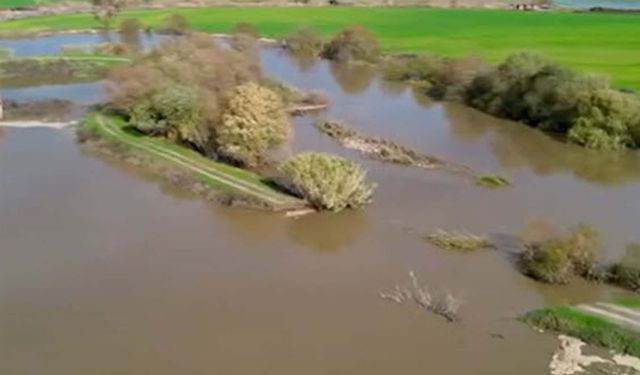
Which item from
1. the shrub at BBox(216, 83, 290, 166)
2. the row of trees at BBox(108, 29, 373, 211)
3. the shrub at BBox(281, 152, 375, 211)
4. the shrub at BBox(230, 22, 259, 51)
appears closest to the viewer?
→ the shrub at BBox(281, 152, 375, 211)

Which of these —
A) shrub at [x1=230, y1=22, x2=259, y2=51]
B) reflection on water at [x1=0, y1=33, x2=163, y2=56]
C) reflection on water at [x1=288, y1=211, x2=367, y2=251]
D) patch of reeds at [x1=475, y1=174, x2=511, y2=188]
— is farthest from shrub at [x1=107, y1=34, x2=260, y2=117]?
reflection on water at [x1=0, y1=33, x2=163, y2=56]

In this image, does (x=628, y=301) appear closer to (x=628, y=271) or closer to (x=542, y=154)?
(x=628, y=271)

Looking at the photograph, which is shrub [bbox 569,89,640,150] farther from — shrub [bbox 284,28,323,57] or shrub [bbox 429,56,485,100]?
shrub [bbox 284,28,323,57]

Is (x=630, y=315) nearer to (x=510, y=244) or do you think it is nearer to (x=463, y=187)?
(x=510, y=244)

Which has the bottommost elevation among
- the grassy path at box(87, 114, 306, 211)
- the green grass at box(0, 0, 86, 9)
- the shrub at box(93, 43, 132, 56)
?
the grassy path at box(87, 114, 306, 211)

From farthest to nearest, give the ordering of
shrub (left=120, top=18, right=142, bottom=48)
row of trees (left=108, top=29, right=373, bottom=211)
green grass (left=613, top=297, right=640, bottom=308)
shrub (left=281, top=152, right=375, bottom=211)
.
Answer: shrub (left=120, top=18, right=142, bottom=48) < row of trees (left=108, top=29, right=373, bottom=211) < shrub (left=281, top=152, right=375, bottom=211) < green grass (left=613, top=297, right=640, bottom=308)

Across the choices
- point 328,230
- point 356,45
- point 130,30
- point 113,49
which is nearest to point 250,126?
point 328,230
